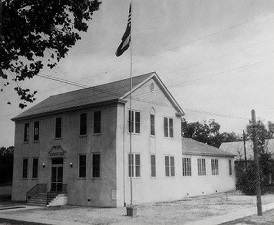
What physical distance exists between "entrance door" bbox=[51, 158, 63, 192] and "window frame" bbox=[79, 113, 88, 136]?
110 inches

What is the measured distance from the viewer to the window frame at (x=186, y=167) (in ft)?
99.7

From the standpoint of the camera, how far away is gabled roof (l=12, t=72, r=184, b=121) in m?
23.7

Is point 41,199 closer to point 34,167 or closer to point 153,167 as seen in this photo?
point 34,167

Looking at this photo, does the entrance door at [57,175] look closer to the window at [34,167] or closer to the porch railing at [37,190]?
the porch railing at [37,190]

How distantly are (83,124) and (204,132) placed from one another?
55828 mm

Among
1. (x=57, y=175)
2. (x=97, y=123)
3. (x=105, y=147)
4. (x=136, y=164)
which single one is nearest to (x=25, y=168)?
(x=57, y=175)

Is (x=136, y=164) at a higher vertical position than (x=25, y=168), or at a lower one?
higher

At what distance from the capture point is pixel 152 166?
82.2 feet

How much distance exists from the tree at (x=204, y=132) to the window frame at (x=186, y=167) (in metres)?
43.1

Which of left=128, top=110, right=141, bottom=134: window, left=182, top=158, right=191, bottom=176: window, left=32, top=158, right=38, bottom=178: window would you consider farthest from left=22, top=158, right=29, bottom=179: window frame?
left=182, top=158, right=191, bottom=176: window

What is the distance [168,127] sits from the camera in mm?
27188

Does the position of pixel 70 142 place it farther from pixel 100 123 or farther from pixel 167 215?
pixel 167 215

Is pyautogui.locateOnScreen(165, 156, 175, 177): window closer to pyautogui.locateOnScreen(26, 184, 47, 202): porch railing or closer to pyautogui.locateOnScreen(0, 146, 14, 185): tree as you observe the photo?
pyautogui.locateOnScreen(26, 184, 47, 202): porch railing

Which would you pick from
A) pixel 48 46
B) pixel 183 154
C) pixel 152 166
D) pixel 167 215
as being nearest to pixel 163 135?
pixel 152 166
